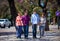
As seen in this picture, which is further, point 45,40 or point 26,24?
point 26,24

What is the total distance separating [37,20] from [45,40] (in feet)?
7.02

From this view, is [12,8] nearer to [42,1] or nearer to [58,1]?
[42,1]

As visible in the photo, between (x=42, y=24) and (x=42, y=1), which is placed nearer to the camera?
(x=42, y=24)

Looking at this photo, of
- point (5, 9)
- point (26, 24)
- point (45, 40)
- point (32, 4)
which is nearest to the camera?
point (45, 40)

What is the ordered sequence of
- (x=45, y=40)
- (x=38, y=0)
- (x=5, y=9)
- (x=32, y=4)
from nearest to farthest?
(x=45, y=40), (x=38, y=0), (x=32, y=4), (x=5, y=9)

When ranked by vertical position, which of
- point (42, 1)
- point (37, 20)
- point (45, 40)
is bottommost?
point (45, 40)

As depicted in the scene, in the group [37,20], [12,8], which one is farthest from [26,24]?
[12,8]

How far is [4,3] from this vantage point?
59.3 meters

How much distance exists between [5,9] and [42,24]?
43178mm

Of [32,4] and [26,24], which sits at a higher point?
[32,4]

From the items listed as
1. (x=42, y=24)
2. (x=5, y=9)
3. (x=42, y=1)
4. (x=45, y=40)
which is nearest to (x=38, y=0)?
(x=42, y=1)

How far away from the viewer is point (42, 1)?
3050 centimetres

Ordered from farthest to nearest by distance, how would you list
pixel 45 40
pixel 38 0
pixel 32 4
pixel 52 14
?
pixel 52 14 → pixel 32 4 → pixel 38 0 → pixel 45 40

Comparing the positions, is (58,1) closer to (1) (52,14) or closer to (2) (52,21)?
(1) (52,14)
